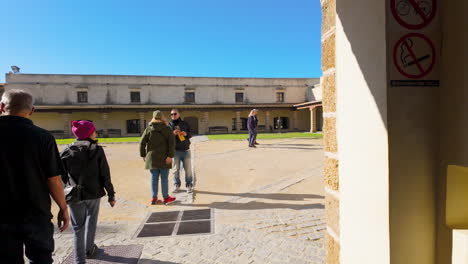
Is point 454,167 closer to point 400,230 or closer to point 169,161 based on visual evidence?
point 400,230

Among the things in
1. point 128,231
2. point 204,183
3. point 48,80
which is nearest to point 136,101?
point 48,80

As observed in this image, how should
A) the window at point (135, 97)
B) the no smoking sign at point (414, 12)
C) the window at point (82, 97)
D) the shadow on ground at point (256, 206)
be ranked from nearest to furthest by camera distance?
the no smoking sign at point (414, 12) → the shadow on ground at point (256, 206) → the window at point (82, 97) → the window at point (135, 97)

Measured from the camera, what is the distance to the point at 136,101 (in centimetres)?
2791

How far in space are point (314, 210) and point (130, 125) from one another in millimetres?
27099

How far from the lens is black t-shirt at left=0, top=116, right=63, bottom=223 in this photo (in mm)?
1647

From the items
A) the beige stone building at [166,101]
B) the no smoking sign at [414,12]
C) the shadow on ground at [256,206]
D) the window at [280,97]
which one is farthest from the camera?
the window at [280,97]

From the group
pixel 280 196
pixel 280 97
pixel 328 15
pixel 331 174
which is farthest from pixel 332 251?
pixel 280 97

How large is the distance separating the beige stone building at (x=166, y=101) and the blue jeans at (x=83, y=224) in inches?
907

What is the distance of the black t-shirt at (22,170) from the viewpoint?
1.65 metres

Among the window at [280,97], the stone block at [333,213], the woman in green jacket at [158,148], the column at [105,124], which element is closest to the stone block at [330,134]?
the stone block at [333,213]

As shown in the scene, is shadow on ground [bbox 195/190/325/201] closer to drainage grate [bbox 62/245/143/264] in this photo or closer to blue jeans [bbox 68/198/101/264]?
drainage grate [bbox 62/245/143/264]

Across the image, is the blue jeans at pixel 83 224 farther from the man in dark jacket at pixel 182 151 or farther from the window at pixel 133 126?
the window at pixel 133 126

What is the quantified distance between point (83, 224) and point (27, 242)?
75cm

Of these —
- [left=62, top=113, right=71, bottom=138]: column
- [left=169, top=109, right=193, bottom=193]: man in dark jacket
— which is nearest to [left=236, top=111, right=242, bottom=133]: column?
[left=62, top=113, right=71, bottom=138]: column
